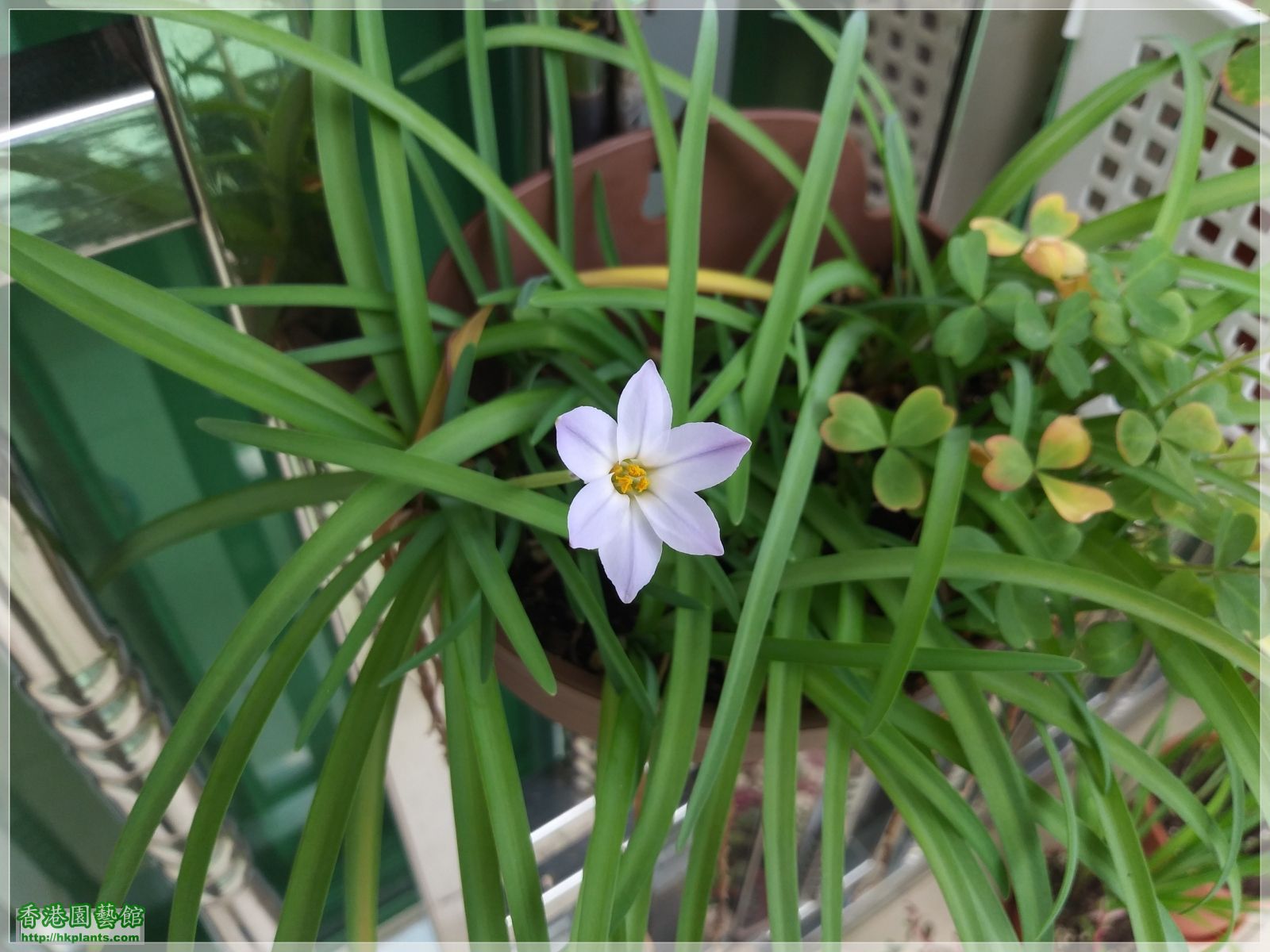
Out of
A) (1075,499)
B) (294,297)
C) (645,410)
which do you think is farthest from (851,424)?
(294,297)

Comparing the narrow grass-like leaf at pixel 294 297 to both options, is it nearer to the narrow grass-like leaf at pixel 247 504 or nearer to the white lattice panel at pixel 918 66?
the narrow grass-like leaf at pixel 247 504

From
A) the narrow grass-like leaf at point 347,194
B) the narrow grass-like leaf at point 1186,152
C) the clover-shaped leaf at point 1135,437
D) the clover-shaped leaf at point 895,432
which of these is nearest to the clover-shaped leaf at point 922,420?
the clover-shaped leaf at point 895,432

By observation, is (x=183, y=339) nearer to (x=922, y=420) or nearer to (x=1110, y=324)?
(x=922, y=420)

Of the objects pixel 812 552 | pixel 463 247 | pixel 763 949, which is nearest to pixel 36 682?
pixel 463 247

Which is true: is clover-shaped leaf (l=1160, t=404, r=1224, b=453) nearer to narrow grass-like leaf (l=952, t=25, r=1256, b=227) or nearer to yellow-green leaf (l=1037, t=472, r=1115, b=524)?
yellow-green leaf (l=1037, t=472, r=1115, b=524)

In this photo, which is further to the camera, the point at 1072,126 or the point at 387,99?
the point at 1072,126

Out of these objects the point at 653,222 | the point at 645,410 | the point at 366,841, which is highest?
the point at 645,410

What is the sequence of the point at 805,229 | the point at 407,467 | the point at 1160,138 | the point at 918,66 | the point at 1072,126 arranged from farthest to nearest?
1. the point at 918,66
2. the point at 1160,138
3. the point at 1072,126
4. the point at 805,229
5. the point at 407,467
